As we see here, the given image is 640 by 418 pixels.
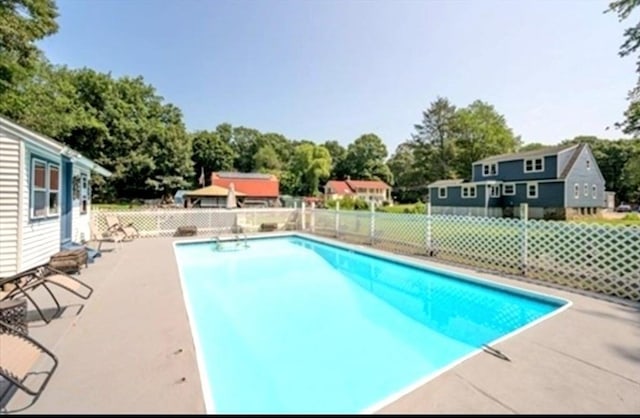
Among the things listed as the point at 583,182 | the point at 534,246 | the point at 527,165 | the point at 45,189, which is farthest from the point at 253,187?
the point at 534,246

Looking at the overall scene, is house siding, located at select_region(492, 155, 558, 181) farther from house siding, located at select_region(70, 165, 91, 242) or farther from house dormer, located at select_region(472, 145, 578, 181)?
house siding, located at select_region(70, 165, 91, 242)

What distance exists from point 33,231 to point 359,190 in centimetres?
4591

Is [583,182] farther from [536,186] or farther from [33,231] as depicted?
[33,231]

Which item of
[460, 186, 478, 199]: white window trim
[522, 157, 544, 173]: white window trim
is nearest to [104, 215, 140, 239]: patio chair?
[460, 186, 478, 199]: white window trim

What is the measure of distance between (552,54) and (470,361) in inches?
574

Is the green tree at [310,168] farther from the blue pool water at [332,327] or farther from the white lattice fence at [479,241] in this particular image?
the white lattice fence at [479,241]

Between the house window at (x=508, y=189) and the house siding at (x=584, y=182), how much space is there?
362 centimetres

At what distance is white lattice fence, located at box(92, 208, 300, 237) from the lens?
13.2 m

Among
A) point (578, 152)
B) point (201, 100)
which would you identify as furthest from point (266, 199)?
point (578, 152)

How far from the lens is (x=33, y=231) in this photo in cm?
630

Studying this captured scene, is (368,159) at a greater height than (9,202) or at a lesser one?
greater

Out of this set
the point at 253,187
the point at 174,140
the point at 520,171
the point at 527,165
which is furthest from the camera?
the point at 253,187

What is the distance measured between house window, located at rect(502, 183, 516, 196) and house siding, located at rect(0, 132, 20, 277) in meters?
29.5

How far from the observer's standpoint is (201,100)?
27.2 m
